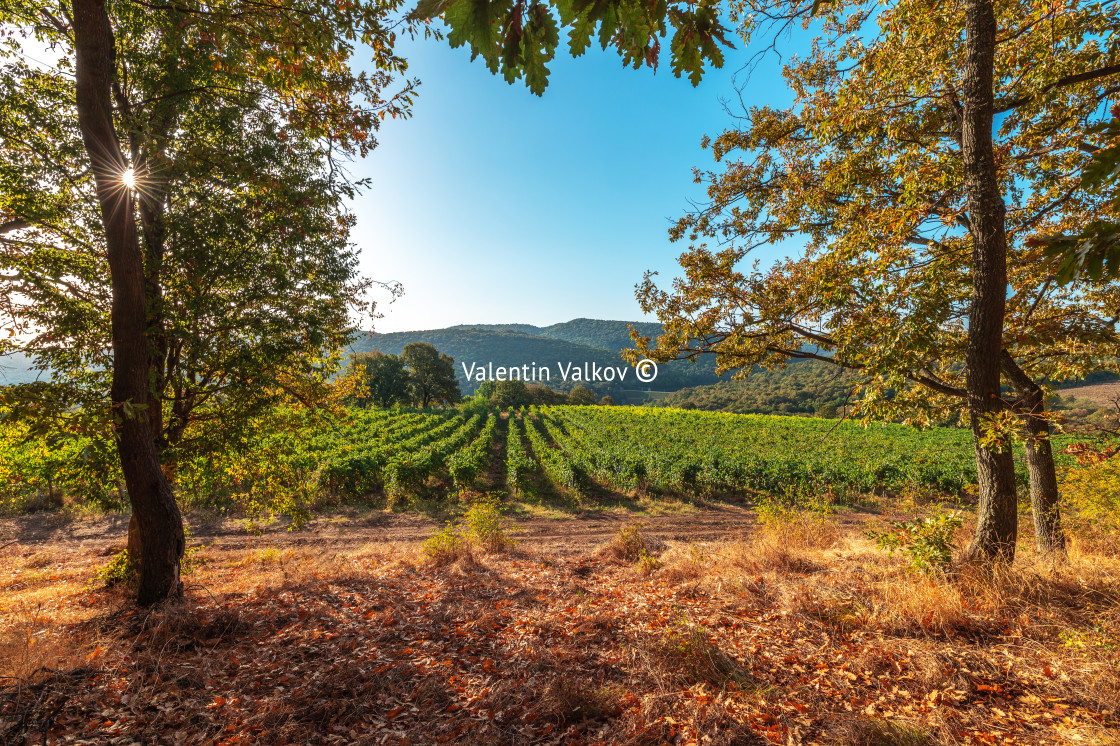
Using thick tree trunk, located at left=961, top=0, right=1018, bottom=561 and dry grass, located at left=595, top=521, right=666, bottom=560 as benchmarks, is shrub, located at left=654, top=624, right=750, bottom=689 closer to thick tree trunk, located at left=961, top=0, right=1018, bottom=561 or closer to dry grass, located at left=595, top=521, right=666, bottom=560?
thick tree trunk, located at left=961, top=0, right=1018, bottom=561

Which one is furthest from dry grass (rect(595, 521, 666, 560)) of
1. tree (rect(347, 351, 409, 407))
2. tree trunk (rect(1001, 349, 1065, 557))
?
tree (rect(347, 351, 409, 407))

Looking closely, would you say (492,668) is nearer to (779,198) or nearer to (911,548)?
(911,548)

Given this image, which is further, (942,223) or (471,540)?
(471,540)

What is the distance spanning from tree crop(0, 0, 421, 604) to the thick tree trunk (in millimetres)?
6714

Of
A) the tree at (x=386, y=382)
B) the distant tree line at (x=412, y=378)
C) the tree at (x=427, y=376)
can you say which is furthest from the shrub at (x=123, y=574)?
the tree at (x=427, y=376)

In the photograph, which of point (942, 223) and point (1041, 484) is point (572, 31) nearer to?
point (942, 223)

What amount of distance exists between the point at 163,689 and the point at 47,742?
761 mm

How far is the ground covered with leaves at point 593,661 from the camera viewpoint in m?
2.89

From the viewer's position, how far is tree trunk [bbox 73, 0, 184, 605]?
4.16 meters

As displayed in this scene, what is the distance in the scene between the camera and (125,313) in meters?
4.46

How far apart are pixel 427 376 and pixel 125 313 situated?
57284mm

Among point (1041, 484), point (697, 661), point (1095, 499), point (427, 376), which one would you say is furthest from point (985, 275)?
point (427, 376)

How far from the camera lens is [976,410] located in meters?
4.56

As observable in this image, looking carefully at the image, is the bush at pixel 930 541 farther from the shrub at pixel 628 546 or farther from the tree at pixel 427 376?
the tree at pixel 427 376
